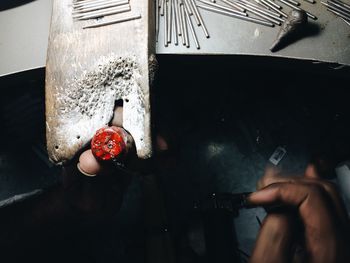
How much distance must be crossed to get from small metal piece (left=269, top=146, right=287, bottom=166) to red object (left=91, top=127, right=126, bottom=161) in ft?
4.20

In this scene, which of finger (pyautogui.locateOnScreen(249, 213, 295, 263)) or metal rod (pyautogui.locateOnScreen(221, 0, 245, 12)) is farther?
finger (pyautogui.locateOnScreen(249, 213, 295, 263))

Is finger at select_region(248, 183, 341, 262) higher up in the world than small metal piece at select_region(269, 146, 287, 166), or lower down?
higher up

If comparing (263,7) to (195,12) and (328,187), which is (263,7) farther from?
(328,187)

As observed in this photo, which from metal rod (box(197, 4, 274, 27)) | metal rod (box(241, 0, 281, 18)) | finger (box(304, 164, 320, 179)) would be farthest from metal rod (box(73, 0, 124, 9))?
finger (box(304, 164, 320, 179))

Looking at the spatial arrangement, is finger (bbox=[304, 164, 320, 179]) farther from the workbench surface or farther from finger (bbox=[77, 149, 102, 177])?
finger (bbox=[77, 149, 102, 177])

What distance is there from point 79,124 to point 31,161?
3.50 feet

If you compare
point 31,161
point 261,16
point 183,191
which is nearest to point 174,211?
point 183,191

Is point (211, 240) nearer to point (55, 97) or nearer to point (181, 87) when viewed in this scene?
point (181, 87)

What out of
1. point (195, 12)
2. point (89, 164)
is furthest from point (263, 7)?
point (89, 164)

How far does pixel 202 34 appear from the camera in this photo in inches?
52.8

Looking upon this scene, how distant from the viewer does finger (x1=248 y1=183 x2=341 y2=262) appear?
157 cm

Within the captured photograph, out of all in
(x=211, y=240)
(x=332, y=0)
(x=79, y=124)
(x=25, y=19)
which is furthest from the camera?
(x=211, y=240)

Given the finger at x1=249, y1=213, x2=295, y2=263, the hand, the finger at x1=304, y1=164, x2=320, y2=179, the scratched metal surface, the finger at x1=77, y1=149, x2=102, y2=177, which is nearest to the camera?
the finger at x1=77, y1=149, x2=102, y2=177

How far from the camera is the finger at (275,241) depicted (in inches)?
65.1
